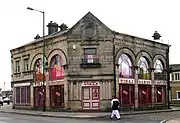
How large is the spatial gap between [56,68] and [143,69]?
30.5 ft

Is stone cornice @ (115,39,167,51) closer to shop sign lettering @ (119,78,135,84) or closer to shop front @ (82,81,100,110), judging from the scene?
shop sign lettering @ (119,78,135,84)

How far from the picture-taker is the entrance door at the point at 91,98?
34969 mm

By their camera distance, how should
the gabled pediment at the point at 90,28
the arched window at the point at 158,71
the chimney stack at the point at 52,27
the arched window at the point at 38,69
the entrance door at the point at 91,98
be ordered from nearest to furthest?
the entrance door at the point at 91,98
the gabled pediment at the point at 90,28
the arched window at the point at 38,69
the arched window at the point at 158,71
the chimney stack at the point at 52,27

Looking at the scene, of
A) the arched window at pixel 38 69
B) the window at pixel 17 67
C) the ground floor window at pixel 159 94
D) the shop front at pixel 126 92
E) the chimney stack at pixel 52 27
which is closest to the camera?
the shop front at pixel 126 92

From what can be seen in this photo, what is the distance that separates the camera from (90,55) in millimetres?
35375

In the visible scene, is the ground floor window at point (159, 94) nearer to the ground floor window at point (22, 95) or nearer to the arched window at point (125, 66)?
the arched window at point (125, 66)

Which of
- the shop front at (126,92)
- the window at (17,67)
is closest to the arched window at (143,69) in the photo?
the shop front at (126,92)

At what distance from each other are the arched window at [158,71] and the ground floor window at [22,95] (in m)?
14.3

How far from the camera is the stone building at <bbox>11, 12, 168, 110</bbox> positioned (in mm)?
35094

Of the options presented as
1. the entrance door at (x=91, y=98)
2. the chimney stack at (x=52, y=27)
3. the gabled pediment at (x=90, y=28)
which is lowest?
the entrance door at (x=91, y=98)

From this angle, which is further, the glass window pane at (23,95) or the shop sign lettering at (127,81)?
the glass window pane at (23,95)

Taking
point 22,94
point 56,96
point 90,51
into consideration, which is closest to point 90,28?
point 90,51

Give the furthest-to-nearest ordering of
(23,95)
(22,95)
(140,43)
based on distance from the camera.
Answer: (22,95), (23,95), (140,43)

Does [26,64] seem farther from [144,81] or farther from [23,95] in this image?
[144,81]
